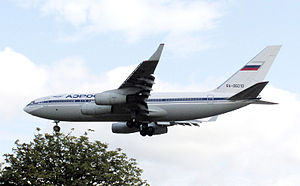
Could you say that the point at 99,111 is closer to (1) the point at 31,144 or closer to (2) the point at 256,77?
(1) the point at 31,144

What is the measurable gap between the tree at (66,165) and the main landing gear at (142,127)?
2.74 meters

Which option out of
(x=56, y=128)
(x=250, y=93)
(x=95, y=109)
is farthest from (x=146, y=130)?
(x=250, y=93)

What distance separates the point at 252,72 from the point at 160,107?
866 cm

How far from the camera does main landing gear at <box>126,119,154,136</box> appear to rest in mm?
51281

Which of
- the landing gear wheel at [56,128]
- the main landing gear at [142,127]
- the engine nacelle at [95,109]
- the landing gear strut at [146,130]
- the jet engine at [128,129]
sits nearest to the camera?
the engine nacelle at [95,109]

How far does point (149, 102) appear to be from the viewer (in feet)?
167

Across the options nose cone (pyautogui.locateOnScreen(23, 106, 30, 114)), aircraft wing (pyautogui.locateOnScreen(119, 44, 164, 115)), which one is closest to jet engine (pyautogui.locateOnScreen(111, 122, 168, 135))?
aircraft wing (pyautogui.locateOnScreen(119, 44, 164, 115))

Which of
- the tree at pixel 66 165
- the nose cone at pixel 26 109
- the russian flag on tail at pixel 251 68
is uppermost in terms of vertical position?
the russian flag on tail at pixel 251 68

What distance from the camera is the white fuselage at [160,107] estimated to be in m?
48.2

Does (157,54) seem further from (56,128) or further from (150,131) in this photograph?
(56,128)

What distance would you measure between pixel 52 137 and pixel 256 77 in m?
18.8

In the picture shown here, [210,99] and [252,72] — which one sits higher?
[252,72]

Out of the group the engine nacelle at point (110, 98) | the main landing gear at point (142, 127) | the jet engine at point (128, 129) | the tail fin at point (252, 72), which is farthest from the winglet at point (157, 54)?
the jet engine at point (128, 129)

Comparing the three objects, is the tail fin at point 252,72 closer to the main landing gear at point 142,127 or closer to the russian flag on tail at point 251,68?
the russian flag on tail at point 251,68
